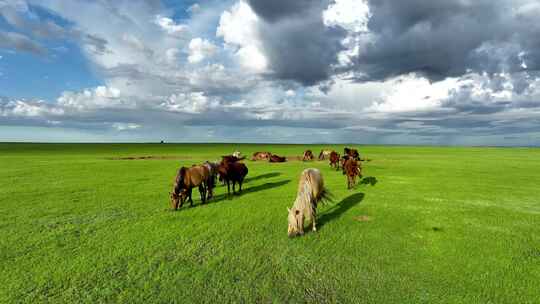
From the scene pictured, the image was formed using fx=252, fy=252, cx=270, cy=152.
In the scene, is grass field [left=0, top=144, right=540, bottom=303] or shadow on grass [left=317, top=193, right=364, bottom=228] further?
shadow on grass [left=317, top=193, right=364, bottom=228]

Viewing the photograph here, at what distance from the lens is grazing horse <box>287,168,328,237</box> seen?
28.5 feet

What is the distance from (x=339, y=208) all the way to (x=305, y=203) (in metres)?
3.78

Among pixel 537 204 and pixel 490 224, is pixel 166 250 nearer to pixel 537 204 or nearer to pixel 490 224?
pixel 490 224

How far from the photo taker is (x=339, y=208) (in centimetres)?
1202

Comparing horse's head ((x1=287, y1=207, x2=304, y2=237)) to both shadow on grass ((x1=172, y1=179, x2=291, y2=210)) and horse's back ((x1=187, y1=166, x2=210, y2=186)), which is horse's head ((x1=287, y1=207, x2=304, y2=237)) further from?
shadow on grass ((x1=172, y1=179, x2=291, y2=210))

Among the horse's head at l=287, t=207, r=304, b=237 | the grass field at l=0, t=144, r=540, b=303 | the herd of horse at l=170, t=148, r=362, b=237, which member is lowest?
the grass field at l=0, t=144, r=540, b=303

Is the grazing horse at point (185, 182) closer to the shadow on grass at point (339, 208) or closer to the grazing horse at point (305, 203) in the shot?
the grazing horse at point (305, 203)

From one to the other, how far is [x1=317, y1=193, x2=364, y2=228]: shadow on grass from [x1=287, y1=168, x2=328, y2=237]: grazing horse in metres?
1.07

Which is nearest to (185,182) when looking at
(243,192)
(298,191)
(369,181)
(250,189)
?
(243,192)

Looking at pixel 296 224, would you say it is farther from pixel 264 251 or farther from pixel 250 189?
pixel 250 189

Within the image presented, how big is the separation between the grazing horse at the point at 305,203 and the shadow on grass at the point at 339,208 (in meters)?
1.07

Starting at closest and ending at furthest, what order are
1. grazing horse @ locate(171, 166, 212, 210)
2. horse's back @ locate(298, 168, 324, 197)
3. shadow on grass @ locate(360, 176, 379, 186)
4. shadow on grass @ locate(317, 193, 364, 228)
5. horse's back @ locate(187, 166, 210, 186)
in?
horse's back @ locate(298, 168, 324, 197)
shadow on grass @ locate(317, 193, 364, 228)
grazing horse @ locate(171, 166, 212, 210)
horse's back @ locate(187, 166, 210, 186)
shadow on grass @ locate(360, 176, 379, 186)

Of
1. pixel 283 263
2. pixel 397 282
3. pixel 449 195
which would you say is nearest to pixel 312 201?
pixel 283 263

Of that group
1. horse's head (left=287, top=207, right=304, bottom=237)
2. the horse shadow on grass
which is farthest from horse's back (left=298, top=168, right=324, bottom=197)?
the horse shadow on grass
